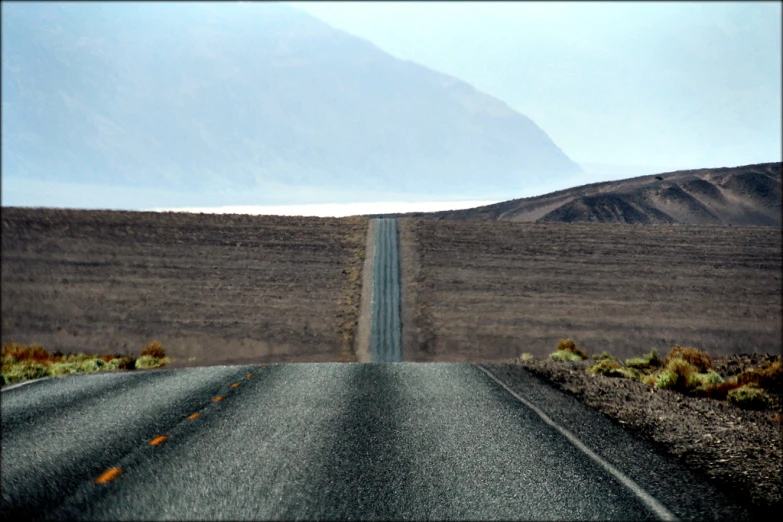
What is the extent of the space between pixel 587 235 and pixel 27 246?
39589 millimetres

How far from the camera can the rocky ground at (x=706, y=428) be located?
6.78 meters

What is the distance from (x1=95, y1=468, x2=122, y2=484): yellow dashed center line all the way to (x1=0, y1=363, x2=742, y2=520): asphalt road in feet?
0.11

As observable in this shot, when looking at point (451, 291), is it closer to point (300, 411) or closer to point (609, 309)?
point (609, 309)

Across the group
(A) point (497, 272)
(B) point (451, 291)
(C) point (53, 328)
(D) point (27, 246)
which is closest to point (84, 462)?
(C) point (53, 328)

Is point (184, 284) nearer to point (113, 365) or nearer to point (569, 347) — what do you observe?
point (113, 365)

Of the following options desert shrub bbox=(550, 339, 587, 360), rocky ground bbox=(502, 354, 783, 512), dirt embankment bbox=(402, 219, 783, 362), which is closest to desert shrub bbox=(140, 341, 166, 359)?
dirt embankment bbox=(402, 219, 783, 362)

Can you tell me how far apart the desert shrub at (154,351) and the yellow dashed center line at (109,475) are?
23061mm

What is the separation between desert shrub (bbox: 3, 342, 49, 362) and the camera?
2527 cm

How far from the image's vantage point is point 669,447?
809 centimetres

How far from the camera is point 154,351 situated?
91.6 ft

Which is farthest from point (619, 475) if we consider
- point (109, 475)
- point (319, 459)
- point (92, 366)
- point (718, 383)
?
point (92, 366)

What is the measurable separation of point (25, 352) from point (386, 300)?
58.9ft

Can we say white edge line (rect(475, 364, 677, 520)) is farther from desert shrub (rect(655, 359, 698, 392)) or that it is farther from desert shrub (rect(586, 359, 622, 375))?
desert shrub (rect(586, 359, 622, 375))

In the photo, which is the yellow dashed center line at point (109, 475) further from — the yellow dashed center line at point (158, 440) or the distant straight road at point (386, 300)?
the distant straight road at point (386, 300)
